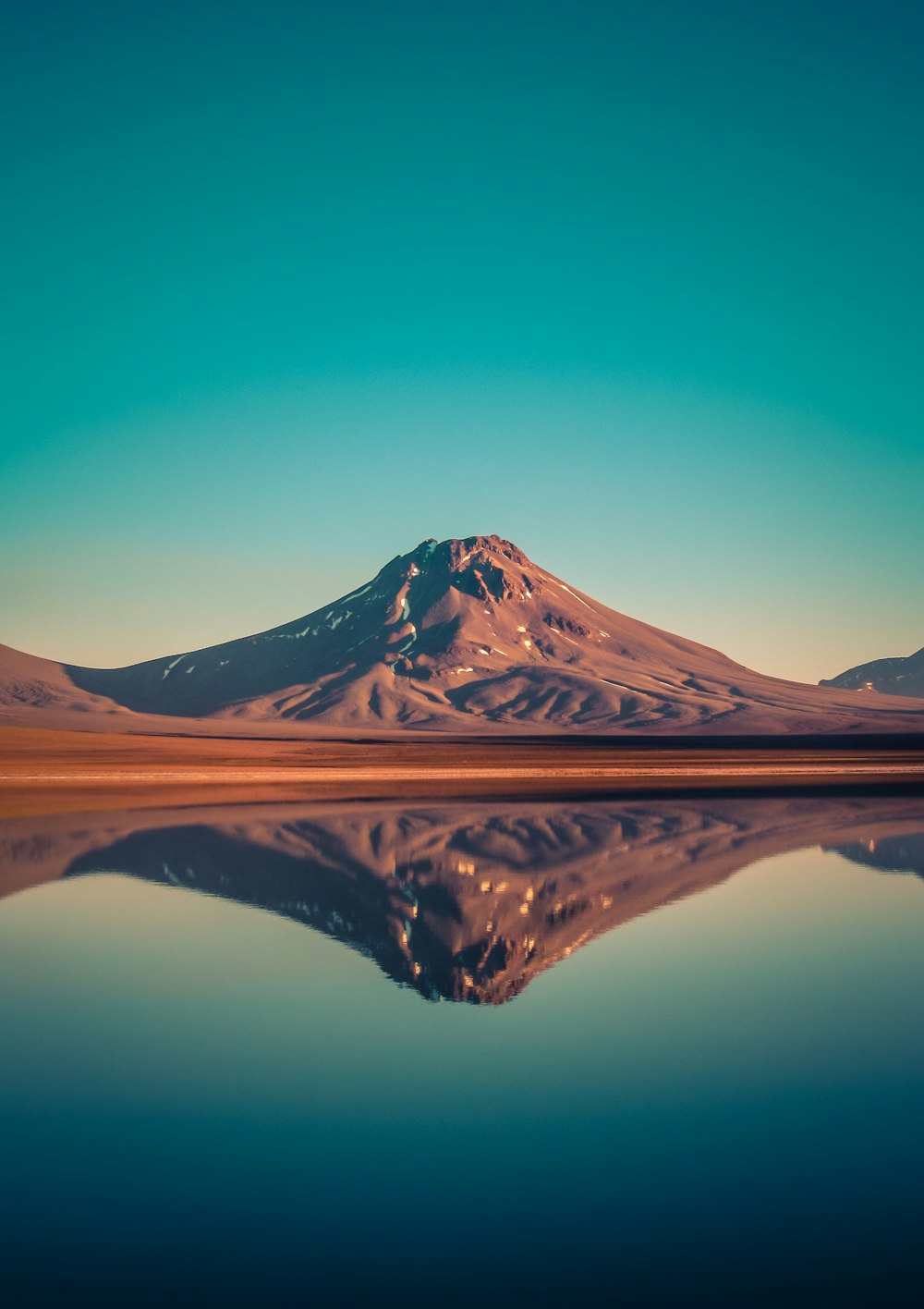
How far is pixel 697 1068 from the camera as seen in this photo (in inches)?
450

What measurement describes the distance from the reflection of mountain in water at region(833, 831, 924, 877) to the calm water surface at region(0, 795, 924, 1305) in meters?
4.29

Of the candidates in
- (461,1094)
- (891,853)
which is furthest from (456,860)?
(461,1094)

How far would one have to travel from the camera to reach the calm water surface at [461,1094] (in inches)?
290

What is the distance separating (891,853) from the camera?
30.2 meters

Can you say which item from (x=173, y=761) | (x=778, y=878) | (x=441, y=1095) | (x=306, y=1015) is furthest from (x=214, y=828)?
(x=173, y=761)

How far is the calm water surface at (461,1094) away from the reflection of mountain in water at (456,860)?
175 mm

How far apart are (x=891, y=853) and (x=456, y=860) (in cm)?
1273

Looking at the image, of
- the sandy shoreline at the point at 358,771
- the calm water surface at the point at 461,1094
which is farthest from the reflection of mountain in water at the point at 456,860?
the sandy shoreline at the point at 358,771

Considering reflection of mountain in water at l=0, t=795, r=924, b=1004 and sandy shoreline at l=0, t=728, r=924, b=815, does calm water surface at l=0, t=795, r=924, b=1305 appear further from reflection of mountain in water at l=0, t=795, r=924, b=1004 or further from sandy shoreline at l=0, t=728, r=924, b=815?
sandy shoreline at l=0, t=728, r=924, b=815

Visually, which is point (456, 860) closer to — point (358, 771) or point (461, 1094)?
point (461, 1094)

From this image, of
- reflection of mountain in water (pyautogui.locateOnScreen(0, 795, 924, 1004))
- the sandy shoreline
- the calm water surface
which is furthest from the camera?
the sandy shoreline

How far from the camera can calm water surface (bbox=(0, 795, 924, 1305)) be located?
7.37m

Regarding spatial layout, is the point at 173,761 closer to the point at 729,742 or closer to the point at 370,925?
the point at 370,925

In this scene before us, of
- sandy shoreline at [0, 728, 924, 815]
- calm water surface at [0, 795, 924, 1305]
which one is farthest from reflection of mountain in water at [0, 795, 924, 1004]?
sandy shoreline at [0, 728, 924, 815]
